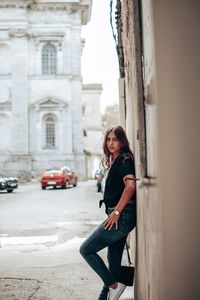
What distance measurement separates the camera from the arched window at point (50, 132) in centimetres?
3781

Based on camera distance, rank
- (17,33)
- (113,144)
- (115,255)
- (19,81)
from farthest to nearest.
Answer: (19,81)
(17,33)
(113,144)
(115,255)

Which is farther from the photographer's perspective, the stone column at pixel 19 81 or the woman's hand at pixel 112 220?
the stone column at pixel 19 81

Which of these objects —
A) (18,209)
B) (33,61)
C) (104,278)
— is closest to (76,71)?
(33,61)

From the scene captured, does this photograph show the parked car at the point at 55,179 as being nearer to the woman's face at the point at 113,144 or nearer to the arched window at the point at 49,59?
the arched window at the point at 49,59

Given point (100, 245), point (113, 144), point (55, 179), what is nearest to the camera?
point (100, 245)

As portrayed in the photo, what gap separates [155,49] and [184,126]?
18.2 inches

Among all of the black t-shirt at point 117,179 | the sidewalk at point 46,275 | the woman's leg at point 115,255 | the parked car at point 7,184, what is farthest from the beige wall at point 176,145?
the parked car at point 7,184

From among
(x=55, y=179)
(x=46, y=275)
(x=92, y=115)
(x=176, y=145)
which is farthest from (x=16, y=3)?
(x=176, y=145)

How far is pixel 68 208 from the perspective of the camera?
14.6m

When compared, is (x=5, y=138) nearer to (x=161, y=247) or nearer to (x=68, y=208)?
(x=68, y=208)

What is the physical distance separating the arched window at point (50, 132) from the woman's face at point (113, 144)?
112 feet

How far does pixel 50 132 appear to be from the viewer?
38.2 m

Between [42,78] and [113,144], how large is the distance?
35.3m

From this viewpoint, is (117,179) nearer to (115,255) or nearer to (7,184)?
(115,255)
